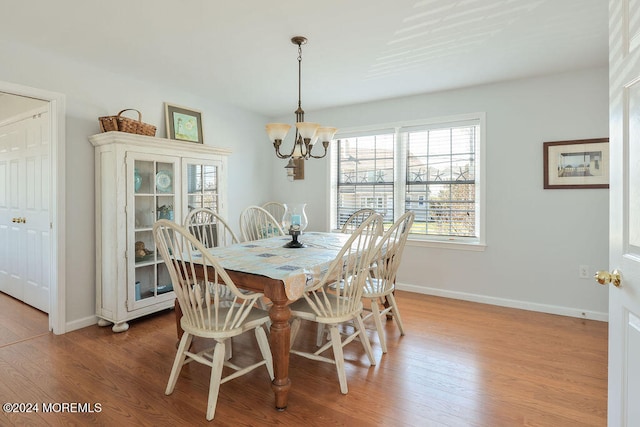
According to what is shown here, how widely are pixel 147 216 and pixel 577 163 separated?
13.1 ft

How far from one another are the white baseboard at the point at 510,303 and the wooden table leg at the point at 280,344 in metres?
2.56

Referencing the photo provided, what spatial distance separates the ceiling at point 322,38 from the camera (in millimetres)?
2207

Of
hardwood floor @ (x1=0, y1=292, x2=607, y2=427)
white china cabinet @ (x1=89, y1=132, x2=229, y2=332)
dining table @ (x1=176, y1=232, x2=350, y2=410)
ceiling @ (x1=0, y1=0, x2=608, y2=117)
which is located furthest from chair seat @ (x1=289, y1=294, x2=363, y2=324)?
ceiling @ (x1=0, y1=0, x2=608, y2=117)

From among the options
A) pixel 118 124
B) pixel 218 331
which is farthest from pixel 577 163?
pixel 118 124

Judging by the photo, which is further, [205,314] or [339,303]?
[339,303]

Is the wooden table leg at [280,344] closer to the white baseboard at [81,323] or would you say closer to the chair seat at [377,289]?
the chair seat at [377,289]

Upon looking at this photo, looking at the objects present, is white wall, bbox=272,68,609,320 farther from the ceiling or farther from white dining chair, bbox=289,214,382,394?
white dining chair, bbox=289,214,382,394

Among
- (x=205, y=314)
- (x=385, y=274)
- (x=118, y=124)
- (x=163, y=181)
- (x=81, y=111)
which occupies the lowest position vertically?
(x=205, y=314)

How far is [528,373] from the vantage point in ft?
7.46

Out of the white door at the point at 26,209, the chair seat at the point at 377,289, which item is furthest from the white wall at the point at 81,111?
the chair seat at the point at 377,289

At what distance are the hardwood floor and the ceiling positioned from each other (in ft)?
7.51

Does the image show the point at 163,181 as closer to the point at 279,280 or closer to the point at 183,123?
the point at 183,123

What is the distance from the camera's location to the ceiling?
2.21 meters

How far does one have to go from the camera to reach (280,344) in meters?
1.91
